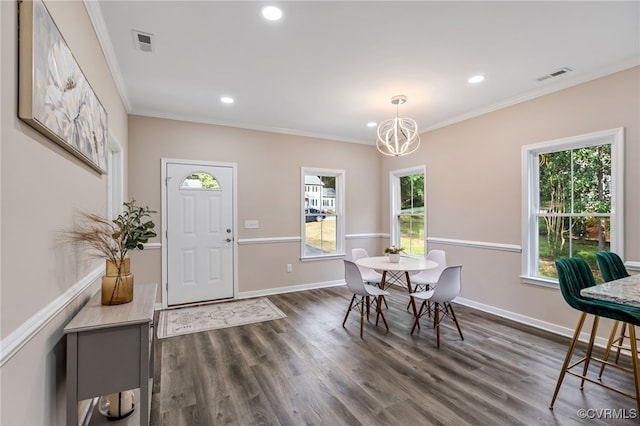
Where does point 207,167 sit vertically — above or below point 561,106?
below

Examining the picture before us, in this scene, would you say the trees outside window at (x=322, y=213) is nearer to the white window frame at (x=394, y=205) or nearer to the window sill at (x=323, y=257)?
the window sill at (x=323, y=257)

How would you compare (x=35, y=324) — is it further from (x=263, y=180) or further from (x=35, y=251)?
(x=263, y=180)

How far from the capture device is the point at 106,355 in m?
1.45

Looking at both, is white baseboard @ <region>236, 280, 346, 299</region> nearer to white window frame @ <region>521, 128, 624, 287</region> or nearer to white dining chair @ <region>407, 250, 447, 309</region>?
white dining chair @ <region>407, 250, 447, 309</region>

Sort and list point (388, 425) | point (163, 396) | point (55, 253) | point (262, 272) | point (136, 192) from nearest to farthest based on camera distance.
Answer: point (55, 253), point (388, 425), point (163, 396), point (136, 192), point (262, 272)

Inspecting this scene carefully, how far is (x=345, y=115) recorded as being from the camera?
4.27 m

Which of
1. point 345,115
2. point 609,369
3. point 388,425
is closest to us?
point 388,425

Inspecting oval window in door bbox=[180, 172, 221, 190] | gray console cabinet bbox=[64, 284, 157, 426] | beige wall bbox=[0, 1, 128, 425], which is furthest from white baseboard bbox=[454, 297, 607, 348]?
beige wall bbox=[0, 1, 128, 425]

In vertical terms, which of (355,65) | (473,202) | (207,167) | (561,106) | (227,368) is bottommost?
(227,368)

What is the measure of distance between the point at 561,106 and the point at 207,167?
447cm

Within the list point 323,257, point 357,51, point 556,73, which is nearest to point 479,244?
point 556,73

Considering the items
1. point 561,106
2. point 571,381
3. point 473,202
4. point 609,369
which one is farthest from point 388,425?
point 561,106

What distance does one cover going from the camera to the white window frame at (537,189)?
109 inches

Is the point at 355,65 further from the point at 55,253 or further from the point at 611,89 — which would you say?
the point at 55,253
